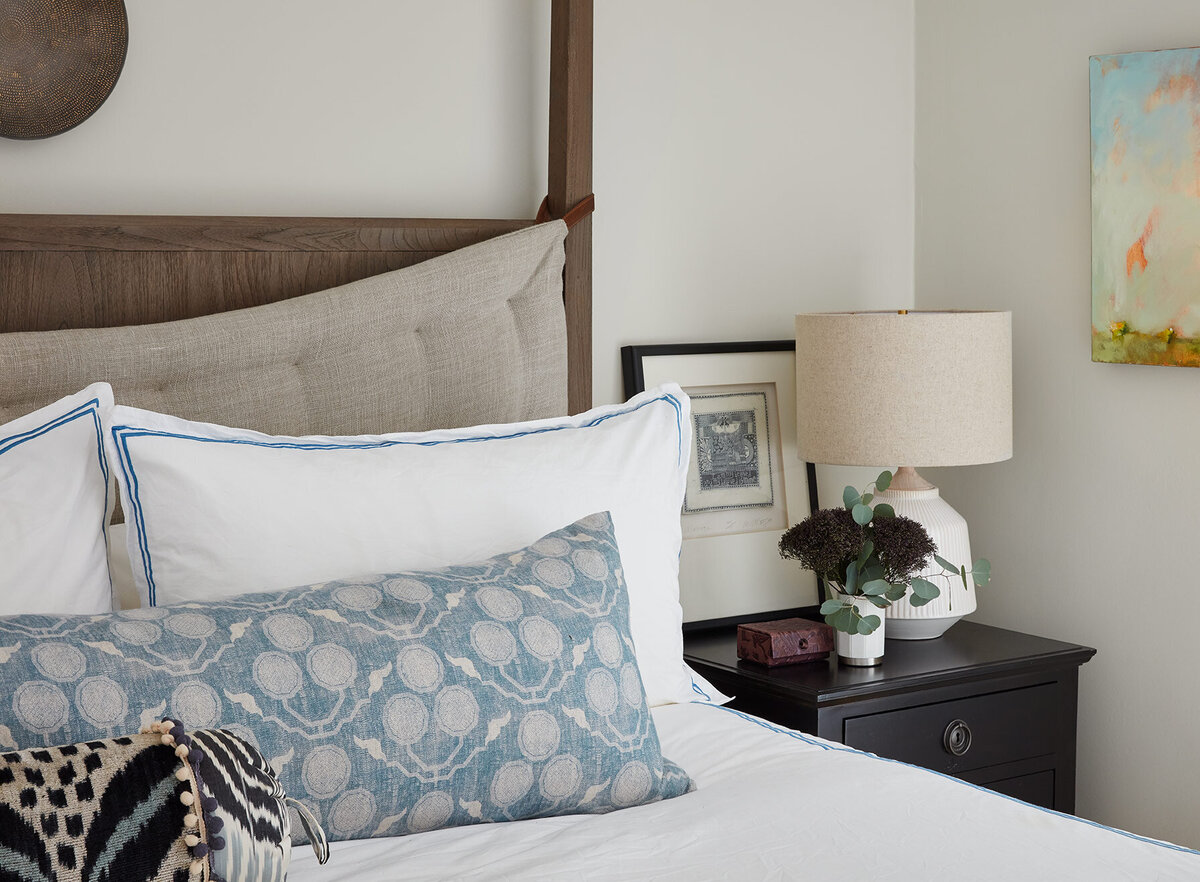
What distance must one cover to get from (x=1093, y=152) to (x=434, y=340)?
128 centimetres

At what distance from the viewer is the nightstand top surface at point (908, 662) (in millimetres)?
1973

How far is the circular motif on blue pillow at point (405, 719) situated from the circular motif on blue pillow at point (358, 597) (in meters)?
0.10

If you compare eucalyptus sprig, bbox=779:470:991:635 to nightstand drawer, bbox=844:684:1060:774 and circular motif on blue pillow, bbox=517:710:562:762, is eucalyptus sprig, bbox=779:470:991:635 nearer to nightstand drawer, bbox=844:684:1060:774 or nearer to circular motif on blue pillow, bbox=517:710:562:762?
nightstand drawer, bbox=844:684:1060:774

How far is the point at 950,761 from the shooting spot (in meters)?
2.08

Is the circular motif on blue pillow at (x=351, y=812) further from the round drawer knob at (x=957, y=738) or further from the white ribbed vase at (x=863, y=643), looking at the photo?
the round drawer knob at (x=957, y=738)

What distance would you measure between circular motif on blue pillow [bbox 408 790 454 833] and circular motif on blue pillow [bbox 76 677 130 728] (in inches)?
11.2

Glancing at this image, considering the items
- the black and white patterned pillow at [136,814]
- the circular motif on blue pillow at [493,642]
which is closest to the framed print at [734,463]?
the circular motif on blue pillow at [493,642]

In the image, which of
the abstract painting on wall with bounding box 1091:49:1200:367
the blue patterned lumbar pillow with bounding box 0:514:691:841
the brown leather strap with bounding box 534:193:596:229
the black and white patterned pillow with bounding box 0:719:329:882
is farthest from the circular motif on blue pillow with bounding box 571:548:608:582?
the abstract painting on wall with bounding box 1091:49:1200:367

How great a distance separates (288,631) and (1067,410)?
174 cm

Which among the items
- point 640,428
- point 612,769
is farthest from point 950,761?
point 612,769

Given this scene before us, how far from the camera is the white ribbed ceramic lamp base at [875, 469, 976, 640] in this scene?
7.22 feet

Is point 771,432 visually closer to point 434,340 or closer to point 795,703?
point 795,703

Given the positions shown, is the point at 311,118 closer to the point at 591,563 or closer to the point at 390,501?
the point at 390,501

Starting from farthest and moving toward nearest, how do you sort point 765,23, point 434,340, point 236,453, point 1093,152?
point 765,23, point 1093,152, point 434,340, point 236,453
